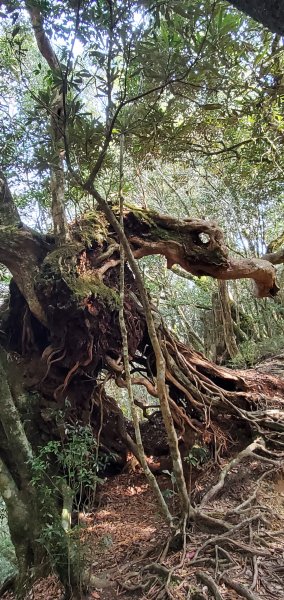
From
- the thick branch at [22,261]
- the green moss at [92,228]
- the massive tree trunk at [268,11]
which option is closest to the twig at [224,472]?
the thick branch at [22,261]

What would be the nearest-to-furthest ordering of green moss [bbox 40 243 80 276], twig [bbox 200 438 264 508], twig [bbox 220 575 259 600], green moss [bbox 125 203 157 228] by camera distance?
1. twig [bbox 220 575 259 600]
2. twig [bbox 200 438 264 508]
3. green moss [bbox 40 243 80 276]
4. green moss [bbox 125 203 157 228]

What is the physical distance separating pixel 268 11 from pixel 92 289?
2.69 meters

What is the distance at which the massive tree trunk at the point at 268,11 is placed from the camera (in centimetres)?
114

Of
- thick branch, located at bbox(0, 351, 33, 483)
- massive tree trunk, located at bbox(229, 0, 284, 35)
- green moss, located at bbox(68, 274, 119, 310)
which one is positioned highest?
massive tree trunk, located at bbox(229, 0, 284, 35)

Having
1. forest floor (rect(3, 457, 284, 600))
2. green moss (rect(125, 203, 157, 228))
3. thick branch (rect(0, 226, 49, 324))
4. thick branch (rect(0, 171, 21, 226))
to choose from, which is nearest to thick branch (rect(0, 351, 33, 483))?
forest floor (rect(3, 457, 284, 600))

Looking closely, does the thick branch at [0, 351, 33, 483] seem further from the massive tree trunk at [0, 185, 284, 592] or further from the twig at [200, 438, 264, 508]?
the twig at [200, 438, 264, 508]

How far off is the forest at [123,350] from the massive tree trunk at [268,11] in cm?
124

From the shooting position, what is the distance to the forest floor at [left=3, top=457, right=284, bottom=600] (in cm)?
245

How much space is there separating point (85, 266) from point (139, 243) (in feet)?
2.47

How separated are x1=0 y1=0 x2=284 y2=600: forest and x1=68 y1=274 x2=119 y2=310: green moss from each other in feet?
0.04

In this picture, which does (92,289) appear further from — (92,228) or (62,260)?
(92,228)

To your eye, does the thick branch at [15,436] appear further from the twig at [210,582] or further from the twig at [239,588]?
the twig at [239,588]

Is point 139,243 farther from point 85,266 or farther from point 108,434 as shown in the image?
point 108,434

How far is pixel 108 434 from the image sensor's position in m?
4.43
